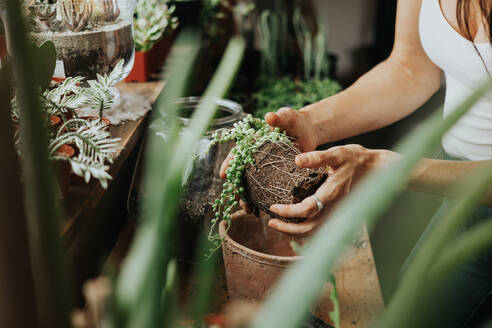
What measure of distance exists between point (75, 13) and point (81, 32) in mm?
35

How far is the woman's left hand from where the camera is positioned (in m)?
0.75

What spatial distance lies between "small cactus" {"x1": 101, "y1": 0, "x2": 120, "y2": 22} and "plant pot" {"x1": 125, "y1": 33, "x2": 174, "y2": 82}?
32 centimetres

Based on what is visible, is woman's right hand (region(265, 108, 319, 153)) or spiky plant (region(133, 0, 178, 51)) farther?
spiky plant (region(133, 0, 178, 51))

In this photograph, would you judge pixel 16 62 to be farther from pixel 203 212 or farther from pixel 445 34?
pixel 445 34

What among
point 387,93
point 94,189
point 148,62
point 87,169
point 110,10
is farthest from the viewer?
point 148,62

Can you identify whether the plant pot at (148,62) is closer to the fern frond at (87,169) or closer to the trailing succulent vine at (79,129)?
the trailing succulent vine at (79,129)

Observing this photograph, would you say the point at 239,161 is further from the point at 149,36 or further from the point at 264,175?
the point at 149,36

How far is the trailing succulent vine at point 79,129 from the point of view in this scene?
1.81ft

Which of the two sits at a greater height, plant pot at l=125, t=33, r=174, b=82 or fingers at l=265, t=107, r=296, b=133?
fingers at l=265, t=107, r=296, b=133

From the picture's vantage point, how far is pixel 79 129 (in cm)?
59

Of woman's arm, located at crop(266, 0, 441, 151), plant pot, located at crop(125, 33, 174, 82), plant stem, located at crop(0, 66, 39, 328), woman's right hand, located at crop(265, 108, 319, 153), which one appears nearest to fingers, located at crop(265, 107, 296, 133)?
woman's right hand, located at crop(265, 108, 319, 153)

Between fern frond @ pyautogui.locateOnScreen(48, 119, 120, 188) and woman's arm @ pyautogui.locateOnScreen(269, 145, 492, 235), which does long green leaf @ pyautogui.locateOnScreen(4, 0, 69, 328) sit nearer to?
fern frond @ pyautogui.locateOnScreen(48, 119, 120, 188)

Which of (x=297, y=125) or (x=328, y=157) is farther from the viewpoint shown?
(x=297, y=125)

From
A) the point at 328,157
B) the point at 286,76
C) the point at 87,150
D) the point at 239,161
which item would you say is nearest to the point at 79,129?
the point at 87,150
